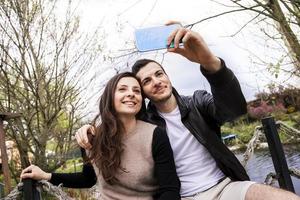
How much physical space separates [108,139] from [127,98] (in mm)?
209

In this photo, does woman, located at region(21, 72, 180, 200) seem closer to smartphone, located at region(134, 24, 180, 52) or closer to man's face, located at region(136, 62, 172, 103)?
man's face, located at region(136, 62, 172, 103)

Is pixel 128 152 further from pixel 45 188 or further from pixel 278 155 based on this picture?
pixel 278 155

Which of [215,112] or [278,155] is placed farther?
[278,155]

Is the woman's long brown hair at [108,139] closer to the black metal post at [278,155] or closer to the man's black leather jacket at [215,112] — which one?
the man's black leather jacket at [215,112]

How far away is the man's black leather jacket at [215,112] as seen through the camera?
63.1 inches

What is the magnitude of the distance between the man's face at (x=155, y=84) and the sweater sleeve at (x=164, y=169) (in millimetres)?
215

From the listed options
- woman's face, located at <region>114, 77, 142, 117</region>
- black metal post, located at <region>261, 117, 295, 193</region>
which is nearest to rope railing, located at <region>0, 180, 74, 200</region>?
woman's face, located at <region>114, 77, 142, 117</region>

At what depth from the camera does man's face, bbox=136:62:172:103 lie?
1.78 metres

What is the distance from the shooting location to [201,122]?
1773 millimetres

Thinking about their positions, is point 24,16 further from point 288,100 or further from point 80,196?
point 288,100

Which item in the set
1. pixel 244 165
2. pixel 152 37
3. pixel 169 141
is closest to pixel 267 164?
pixel 244 165

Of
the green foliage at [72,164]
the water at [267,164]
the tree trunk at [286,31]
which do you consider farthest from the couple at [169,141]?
the green foliage at [72,164]

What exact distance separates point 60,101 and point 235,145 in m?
5.28

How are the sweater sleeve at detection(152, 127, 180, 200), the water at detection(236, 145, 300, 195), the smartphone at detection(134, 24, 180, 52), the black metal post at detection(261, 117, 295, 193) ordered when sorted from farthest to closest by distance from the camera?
the water at detection(236, 145, 300, 195)
the black metal post at detection(261, 117, 295, 193)
the sweater sleeve at detection(152, 127, 180, 200)
the smartphone at detection(134, 24, 180, 52)
